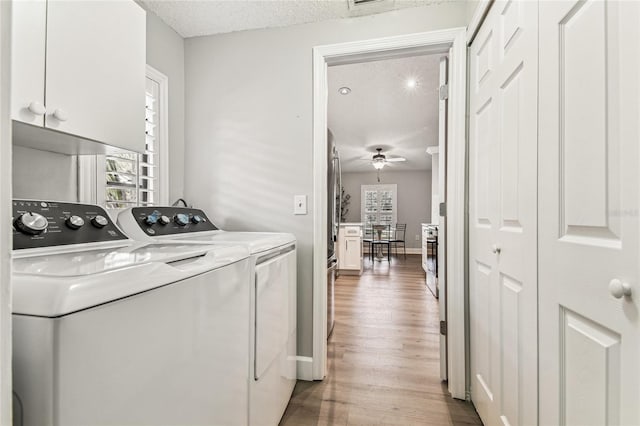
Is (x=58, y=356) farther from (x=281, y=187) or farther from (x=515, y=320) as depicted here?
(x=281, y=187)

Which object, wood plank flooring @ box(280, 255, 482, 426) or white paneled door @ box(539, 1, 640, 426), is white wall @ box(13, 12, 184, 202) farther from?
white paneled door @ box(539, 1, 640, 426)

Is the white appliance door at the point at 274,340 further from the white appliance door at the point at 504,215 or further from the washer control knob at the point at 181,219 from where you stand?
the white appliance door at the point at 504,215

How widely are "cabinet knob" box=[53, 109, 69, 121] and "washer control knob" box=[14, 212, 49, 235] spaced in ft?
1.05

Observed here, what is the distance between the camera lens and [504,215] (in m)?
1.27

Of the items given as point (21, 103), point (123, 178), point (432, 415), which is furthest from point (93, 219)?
point (432, 415)

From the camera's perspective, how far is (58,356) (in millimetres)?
457

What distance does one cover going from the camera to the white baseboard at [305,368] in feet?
6.37

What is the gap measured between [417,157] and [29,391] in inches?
299

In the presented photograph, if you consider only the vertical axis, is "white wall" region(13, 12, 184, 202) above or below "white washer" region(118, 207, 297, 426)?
above

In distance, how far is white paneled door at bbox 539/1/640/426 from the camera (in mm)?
639

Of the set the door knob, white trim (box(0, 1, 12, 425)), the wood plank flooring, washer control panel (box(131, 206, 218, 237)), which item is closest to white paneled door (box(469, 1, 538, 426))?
the wood plank flooring

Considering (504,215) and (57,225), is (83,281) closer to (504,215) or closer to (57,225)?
(57,225)

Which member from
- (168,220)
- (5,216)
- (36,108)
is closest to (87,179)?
(168,220)

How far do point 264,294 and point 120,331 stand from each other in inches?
30.8
